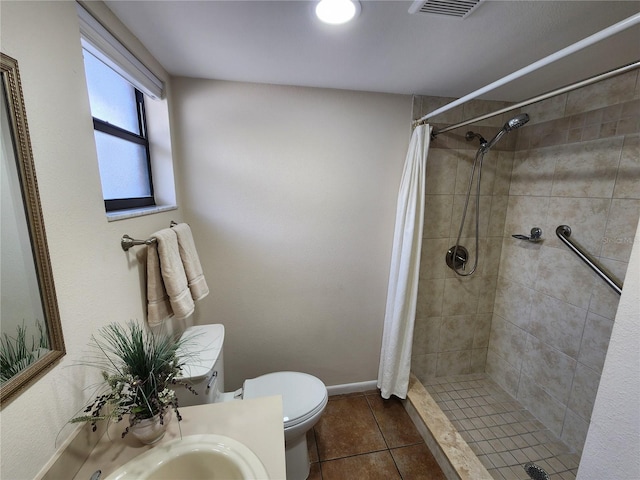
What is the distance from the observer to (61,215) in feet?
2.32

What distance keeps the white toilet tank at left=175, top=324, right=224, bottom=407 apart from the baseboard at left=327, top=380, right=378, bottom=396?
0.99m

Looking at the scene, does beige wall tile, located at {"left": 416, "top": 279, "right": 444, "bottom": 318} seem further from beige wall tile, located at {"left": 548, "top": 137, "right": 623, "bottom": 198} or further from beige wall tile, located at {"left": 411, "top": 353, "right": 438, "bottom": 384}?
beige wall tile, located at {"left": 548, "top": 137, "right": 623, "bottom": 198}

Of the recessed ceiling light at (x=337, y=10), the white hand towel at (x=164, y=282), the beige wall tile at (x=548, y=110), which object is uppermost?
the recessed ceiling light at (x=337, y=10)

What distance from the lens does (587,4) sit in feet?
2.97

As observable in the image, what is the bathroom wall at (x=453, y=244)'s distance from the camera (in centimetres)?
187

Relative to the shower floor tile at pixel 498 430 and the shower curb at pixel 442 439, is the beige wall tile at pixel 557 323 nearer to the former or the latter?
the shower floor tile at pixel 498 430

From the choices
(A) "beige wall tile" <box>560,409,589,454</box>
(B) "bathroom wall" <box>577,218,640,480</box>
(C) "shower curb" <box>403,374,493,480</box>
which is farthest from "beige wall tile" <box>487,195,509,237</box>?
(B) "bathroom wall" <box>577,218,640,480</box>

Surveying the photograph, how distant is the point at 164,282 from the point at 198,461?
68cm

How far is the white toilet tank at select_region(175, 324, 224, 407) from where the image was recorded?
3.72ft

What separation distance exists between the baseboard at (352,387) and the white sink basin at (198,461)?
138 centimetres

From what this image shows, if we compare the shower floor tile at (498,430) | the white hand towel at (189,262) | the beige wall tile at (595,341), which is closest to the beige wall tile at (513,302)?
the beige wall tile at (595,341)

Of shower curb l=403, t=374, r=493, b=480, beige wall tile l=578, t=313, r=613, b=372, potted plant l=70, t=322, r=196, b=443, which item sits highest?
potted plant l=70, t=322, r=196, b=443

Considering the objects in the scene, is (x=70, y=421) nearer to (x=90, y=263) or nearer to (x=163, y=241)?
(x=90, y=263)

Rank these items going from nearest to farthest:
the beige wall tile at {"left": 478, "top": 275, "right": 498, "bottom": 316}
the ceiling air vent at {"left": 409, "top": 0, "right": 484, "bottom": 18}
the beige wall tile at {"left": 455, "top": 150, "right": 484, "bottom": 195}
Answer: the ceiling air vent at {"left": 409, "top": 0, "right": 484, "bottom": 18}
the beige wall tile at {"left": 455, "top": 150, "right": 484, "bottom": 195}
the beige wall tile at {"left": 478, "top": 275, "right": 498, "bottom": 316}
